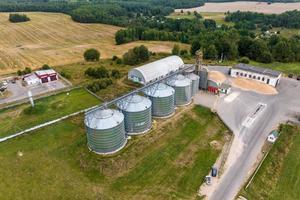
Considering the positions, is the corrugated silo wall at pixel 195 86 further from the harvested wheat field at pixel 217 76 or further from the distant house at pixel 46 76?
the distant house at pixel 46 76

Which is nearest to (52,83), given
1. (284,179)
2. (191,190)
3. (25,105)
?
(25,105)

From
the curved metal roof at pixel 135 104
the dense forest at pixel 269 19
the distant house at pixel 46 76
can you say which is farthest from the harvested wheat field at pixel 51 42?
the dense forest at pixel 269 19

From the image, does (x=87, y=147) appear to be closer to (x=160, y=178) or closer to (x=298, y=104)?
(x=160, y=178)

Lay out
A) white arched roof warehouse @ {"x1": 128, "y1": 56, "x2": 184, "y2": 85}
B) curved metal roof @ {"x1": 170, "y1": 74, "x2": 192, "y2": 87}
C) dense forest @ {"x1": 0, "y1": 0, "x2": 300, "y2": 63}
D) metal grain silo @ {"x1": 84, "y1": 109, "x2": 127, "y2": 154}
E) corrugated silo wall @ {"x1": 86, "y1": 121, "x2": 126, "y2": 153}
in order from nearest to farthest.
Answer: metal grain silo @ {"x1": 84, "y1": 109, "x2": 127, "y2": 154}, corrugated silo wall @ {"x1": 86, "y1": 121, "x2": 126, "y2": 153}, curved metal roof @ {"x1": 170, "y1": 74, "x2": 192, "y2": 87}, white arched roof warehouse @ {"x1": 128, "y1": 56, "x2": 184, "y2": 85}, dense forest @ {"x1": 0, "y1": 0, "x2": 300, "y2": 63}

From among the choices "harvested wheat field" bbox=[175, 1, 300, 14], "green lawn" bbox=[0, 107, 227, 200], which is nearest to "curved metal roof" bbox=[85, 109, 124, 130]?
"green lawn" bbox=[0, 107, 227, 200]

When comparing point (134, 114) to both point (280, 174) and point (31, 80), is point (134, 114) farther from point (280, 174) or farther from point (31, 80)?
point (31, 80)

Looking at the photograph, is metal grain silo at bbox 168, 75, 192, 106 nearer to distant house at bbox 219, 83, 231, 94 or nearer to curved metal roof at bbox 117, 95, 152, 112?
distant house at bbox 219, 83, 231, 94
